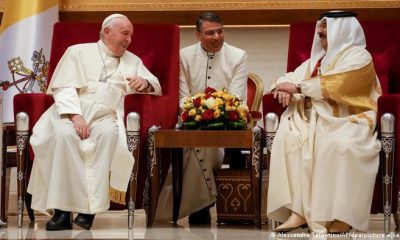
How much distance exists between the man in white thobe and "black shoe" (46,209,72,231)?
34.3 inches

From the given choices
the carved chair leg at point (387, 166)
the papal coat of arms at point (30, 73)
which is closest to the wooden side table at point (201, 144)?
the carved chair leg at point (387, 166)

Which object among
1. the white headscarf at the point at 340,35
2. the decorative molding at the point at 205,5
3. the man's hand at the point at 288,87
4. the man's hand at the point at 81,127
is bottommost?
the man's hand at the point at 81,127

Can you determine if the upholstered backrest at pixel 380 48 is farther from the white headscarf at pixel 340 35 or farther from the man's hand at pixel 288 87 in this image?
the man's hand at pixel 288 87

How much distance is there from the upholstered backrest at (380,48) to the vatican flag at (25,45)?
7.36 feet

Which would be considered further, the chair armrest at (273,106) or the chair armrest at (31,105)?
the chair armrest at (31,105)

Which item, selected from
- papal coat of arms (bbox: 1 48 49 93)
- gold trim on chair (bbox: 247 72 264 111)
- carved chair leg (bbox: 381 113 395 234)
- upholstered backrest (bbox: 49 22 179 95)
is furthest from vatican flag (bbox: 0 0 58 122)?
carved chair leg (bbox: 381 113 395 234)

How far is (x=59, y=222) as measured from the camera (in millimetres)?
5840

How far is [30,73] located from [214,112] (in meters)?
2.26

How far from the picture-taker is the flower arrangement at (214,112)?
601cm

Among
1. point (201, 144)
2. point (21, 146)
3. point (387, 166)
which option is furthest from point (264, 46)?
point (21, 146)

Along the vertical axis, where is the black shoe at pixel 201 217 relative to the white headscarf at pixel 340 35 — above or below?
below

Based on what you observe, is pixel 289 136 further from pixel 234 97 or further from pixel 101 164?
pixel 101 164

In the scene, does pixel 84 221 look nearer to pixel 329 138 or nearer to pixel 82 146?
pixel 82 146

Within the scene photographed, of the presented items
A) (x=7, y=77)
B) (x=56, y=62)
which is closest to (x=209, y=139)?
(x=56, y=62)
